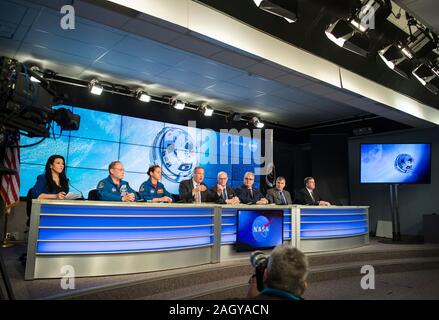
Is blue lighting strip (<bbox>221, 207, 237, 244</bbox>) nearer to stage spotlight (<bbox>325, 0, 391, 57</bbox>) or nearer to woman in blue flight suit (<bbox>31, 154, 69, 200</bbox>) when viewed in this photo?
woman in blue flight suit (<bbox>31, 154, 69, 200</bbox>)

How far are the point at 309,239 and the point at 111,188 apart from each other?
2.89 m

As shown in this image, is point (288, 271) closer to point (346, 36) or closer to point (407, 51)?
point (346, 36)

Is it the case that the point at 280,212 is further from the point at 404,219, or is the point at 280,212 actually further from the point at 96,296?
the point at 404,219

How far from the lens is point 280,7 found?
2.92m

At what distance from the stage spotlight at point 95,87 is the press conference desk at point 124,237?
10.8ft

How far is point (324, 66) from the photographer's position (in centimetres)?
450

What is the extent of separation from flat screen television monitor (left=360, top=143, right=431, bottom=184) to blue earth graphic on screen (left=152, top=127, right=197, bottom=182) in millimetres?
3761

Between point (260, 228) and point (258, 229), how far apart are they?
33mm

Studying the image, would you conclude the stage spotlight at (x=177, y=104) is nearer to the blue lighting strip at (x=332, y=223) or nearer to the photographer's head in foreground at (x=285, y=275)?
the blue lighting strip at (x=332, y=223)

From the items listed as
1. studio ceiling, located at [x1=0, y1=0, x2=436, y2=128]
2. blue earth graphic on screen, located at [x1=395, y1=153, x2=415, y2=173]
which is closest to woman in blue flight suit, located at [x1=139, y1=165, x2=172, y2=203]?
studio ceiling, located at [x1=0, y1=0, x2=436, y2=128]

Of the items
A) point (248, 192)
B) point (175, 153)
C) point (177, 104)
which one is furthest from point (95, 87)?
point (248, 192)

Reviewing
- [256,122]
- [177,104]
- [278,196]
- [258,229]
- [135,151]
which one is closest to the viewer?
[258,229]

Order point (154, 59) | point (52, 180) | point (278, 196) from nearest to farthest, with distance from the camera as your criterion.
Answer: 1. point (52, 180)
2. point (154, 59)
3. point (278, 196)

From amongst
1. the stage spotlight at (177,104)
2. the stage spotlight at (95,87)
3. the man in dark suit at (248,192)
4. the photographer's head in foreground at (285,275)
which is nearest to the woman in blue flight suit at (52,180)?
the stage spotlight at (95,87)
